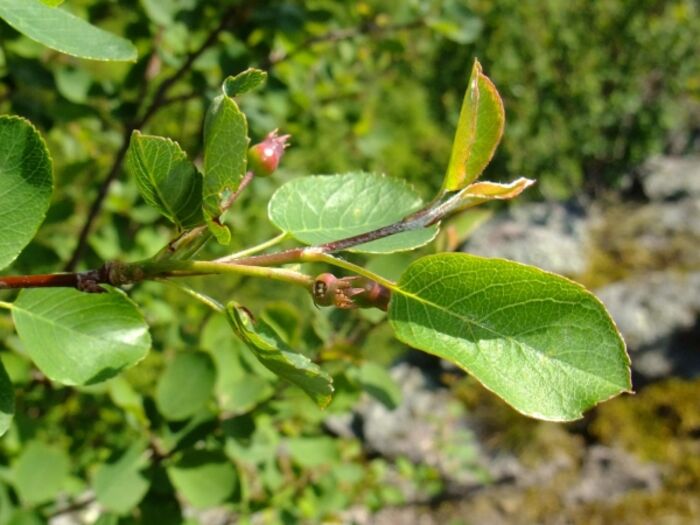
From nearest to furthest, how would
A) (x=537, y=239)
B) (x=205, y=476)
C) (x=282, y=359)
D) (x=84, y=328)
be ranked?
1. (x=282, y=359)
2. (x=84, y=328)
3. (x=205, y=476)
4. (x=537, y=239)

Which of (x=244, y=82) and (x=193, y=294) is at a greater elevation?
(x=244, y=82)

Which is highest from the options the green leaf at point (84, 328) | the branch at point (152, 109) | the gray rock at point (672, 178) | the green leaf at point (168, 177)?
the green leaf at point (168, 177)

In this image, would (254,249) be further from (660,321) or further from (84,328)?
(660,321)

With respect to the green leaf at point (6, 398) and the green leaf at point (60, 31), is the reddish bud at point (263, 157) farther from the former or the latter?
the green leaf at point (6, 398)

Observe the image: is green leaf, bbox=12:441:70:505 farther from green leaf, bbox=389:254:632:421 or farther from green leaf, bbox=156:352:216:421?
green leaf, bbox=389:254:632:421

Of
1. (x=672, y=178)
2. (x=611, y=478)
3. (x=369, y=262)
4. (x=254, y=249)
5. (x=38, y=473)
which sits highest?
(x=254, y=249)

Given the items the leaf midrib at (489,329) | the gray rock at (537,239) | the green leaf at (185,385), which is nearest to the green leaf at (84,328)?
the leaf midrib at (489,329)

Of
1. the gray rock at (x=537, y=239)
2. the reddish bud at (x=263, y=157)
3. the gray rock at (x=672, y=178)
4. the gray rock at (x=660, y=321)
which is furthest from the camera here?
the gray rock at (x=672, y=178)

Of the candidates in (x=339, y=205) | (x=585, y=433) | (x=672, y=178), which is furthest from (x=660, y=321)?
(x=339, y=205)
